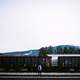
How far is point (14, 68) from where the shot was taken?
2445 centimetres

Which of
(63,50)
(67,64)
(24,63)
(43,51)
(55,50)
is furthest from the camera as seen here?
(63,50)

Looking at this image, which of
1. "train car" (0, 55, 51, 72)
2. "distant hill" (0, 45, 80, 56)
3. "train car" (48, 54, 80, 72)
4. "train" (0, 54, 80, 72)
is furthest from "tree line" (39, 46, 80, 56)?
"train car" (0, 55, 51, 72)

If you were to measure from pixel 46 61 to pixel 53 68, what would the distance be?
5.90 ft

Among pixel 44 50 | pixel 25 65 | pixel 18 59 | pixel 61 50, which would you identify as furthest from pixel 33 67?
pixel 61 50

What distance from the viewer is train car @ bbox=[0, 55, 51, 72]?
79.8ft

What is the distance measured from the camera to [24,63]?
25594mm

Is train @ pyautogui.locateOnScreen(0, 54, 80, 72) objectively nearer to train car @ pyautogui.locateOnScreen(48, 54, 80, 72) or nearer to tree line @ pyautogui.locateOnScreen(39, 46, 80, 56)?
train car @ pyautogui.locateOnScreen(48, 54, 80, 72)

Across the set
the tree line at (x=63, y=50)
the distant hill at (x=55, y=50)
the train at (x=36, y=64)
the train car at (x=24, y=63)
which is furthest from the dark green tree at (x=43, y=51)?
the train car at (x=24, y=63)

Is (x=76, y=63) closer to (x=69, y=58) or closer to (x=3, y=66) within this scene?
(x=69, y=58)

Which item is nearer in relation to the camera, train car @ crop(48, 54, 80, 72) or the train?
the train

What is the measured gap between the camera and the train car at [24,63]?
79.8 ft

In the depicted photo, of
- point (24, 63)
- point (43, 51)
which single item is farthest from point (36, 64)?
point (43, 51)

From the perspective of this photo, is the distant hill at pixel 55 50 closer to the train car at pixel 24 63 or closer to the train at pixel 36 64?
the train car at pixel 24 63

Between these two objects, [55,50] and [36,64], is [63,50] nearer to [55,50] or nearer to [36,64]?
[55,50]
